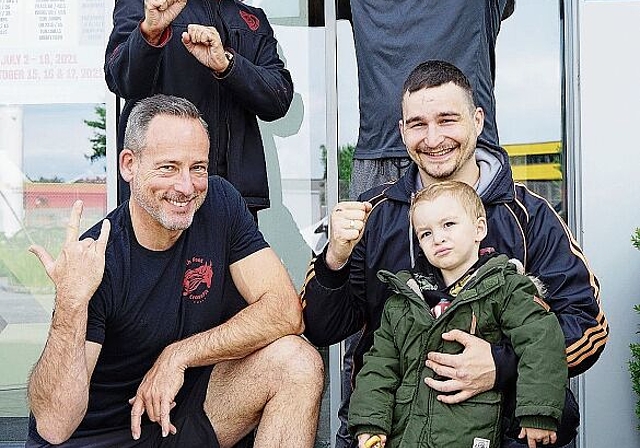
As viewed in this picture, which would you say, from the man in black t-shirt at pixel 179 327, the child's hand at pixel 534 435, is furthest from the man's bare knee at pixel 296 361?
the child's hand at pixel 534 435

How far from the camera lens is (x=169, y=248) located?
10.6 feet

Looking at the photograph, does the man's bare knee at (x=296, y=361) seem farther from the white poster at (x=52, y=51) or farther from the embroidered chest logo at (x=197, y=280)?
the white poster at (x=52, y=51)

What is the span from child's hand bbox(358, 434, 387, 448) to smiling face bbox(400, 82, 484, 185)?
0.79 meters

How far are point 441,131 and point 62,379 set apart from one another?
129 cm

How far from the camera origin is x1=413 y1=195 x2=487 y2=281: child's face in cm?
285

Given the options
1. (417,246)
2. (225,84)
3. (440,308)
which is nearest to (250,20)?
(225,84)

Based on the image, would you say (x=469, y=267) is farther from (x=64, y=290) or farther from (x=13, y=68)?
(x=13, y=68)

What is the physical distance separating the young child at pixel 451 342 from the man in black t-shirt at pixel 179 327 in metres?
0.39

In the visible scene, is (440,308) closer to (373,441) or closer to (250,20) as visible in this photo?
(373,441)

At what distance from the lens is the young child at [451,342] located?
8.95ft

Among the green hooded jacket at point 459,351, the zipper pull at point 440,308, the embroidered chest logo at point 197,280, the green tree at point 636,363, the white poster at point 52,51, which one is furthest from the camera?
the white poster at point 52,51

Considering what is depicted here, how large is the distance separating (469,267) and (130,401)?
3.53 ft

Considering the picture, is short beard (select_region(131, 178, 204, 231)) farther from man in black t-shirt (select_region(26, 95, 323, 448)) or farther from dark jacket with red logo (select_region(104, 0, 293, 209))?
dark jacket with red logo (select_region(104, 0, 293, 209))

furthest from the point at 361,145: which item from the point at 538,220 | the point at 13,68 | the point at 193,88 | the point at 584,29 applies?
the point at 13,68
